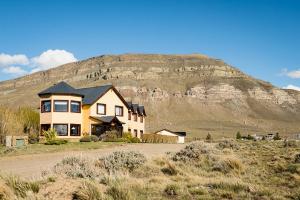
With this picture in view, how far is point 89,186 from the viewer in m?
9.00

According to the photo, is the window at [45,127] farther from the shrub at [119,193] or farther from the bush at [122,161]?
the shrub at [119,193]

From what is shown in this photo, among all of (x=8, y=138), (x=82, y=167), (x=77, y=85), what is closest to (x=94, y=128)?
(x=8, y=138)

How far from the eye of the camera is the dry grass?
9273 millimetres

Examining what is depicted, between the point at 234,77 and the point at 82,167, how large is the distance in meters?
175

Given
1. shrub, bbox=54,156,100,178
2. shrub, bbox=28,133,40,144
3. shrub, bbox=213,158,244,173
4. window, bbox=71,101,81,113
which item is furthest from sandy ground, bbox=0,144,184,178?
window, bbox=71,101,81,113

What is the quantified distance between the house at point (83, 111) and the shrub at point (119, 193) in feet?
119

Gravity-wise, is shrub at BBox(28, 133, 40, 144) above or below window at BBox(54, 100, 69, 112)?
below

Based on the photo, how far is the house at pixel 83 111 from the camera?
44656mm

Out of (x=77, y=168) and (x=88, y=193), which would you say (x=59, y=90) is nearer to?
(x=77, y=168)

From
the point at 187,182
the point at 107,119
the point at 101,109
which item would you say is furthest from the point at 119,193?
the point at 101,109

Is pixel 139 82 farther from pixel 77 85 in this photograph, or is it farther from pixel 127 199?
pixel 127 199

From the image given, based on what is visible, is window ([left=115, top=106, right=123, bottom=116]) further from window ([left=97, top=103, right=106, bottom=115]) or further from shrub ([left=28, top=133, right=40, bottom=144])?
shrub ([left=28, top=133, right=40, bottom=144])

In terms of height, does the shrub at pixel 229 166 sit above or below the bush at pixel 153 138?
below

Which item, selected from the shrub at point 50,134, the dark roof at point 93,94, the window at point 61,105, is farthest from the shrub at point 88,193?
the dark roof at point 93,94
